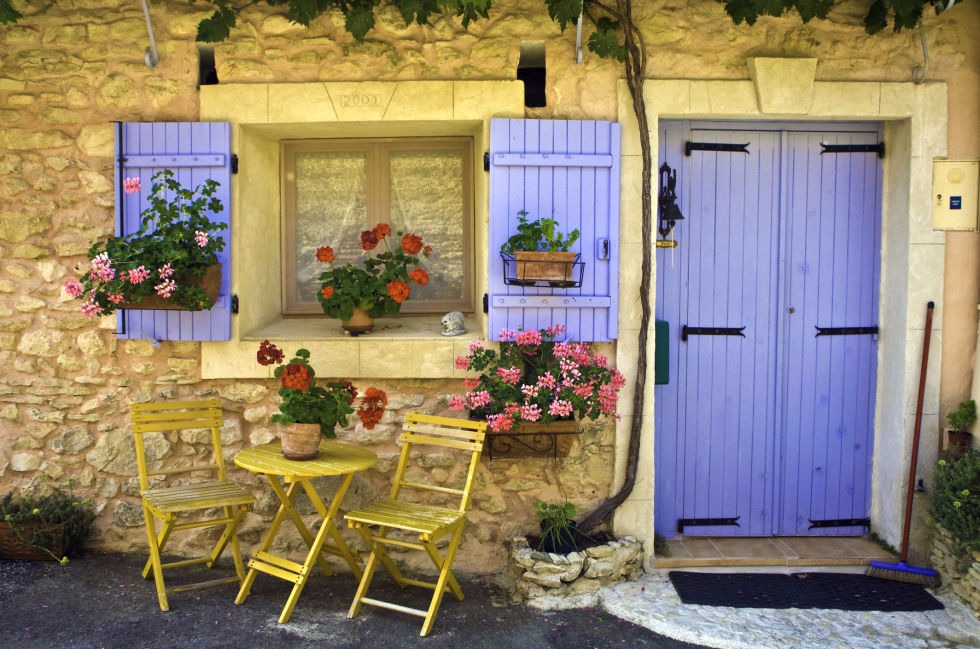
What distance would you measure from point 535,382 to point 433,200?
53.5 inches

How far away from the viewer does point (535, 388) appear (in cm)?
397

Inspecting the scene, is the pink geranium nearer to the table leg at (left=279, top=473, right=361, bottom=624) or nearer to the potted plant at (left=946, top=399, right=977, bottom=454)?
the table leg at (left=279, top=473, right=361, bottom=624)

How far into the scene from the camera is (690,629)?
3.78 m

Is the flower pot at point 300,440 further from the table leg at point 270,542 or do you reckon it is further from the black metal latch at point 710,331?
the black metal latch at point 710,331

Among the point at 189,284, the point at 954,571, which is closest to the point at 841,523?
the point at 954,571

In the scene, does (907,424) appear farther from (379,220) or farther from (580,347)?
(379,220)

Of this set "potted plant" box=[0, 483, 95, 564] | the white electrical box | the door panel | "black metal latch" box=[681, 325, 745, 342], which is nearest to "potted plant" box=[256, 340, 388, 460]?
"potted plant" box=[0, 483, 95, 564]

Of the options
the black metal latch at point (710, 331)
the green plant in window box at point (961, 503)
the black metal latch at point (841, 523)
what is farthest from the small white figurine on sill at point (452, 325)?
the green plant in window box at point (961, 503)

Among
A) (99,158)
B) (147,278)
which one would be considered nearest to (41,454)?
(147,278)

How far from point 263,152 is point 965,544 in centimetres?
409

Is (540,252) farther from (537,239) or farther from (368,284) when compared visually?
(368,284)

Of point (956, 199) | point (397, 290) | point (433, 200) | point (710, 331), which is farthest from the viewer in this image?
point (433, 200)

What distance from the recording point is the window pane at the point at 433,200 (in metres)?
4.89

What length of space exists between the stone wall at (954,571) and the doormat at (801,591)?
128 millimetres
